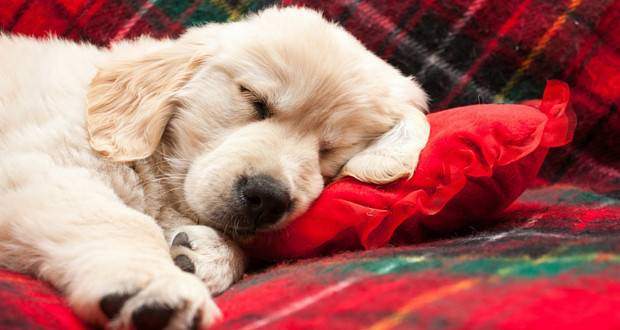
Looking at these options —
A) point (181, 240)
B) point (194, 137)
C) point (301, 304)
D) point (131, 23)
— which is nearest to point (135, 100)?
point (194, 137)

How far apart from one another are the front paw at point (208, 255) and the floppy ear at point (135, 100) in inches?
10.3

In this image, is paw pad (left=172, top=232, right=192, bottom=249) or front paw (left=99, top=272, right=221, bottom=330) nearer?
front paw (left=99, top=272, right=221, bottom=330)

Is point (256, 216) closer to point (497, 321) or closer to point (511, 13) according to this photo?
point (497, 321)

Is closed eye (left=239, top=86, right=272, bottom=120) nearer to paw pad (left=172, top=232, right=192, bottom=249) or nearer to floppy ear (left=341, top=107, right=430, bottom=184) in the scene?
floppy ear (left=341, top=107, right=430, bottom=184)

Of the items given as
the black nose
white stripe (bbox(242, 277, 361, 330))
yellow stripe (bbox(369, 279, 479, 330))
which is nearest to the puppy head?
the black nose

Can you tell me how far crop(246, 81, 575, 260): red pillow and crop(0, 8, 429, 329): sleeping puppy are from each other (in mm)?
49

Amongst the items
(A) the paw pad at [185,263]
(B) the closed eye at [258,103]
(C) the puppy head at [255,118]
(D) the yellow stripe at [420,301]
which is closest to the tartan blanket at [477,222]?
(D) the yellow stripe at [420,301]

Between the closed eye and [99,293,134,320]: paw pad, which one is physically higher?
the closed eye

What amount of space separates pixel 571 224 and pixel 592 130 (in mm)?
942

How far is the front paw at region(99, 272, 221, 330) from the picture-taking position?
1.03m

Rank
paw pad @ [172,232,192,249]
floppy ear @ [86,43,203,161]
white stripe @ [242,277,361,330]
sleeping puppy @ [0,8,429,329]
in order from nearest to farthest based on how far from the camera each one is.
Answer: white stripe @ [242,277,361,330]
sleeping puppy @ [0,8,429,329]
paw pad @ [172,232,192,249]
floppy ear @ [86,43,203,161]

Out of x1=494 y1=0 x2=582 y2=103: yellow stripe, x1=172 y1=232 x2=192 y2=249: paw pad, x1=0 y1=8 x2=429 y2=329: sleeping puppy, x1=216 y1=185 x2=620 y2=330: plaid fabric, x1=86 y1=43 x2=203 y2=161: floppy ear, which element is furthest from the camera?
x1=494 y1=0 x2=582 y2=103: yellow stripe

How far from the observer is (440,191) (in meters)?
1.45

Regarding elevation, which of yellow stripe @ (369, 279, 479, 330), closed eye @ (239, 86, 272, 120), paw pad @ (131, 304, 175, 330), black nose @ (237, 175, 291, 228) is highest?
yellow stripe @ (369, 279, 479, 330)
